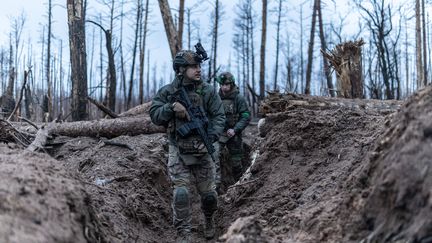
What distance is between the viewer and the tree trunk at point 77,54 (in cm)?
1304

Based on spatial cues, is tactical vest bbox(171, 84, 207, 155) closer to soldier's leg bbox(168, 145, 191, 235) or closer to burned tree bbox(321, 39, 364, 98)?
soldier's leg bbox(168, 145, 191, 235)

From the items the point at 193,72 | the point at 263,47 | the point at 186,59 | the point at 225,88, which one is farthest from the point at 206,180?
the point at 263,47

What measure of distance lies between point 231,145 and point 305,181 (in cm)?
306

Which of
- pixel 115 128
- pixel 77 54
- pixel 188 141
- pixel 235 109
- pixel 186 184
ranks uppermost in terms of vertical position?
pixel 77 54

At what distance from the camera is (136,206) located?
669cm

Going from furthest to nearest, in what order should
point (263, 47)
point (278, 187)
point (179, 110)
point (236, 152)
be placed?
point (263, 47), point (236, 152), point (278, 187), point (179, 110)

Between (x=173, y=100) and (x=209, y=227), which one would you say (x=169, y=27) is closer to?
(x=173, y=100)

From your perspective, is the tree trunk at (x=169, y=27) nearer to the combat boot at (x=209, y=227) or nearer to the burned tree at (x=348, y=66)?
the burned tree at (x=348, y=66)

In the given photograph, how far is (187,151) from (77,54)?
27.2 ft

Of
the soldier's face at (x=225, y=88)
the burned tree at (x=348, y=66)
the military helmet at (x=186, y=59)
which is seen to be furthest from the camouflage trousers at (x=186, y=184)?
the burned tree at (x=348, y=66)

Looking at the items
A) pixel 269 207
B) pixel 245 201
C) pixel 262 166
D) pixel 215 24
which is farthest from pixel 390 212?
pixel 215 24

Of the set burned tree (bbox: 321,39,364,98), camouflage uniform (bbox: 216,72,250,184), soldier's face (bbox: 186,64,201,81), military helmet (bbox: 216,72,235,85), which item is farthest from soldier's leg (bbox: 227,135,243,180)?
burned tree (bbox: 321,39,364,98)

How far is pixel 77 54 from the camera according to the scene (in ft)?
43.2

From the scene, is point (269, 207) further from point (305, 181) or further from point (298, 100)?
point (298, 100)
